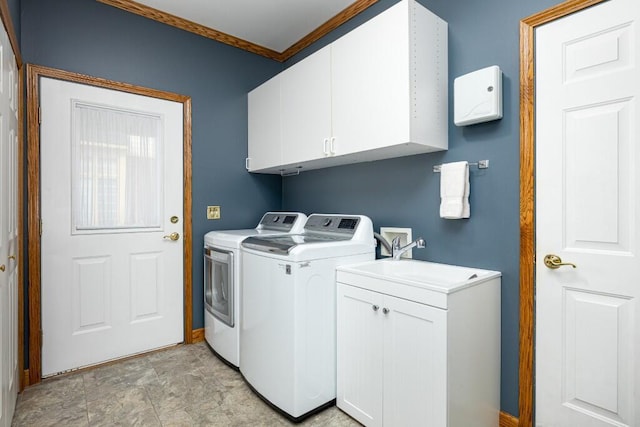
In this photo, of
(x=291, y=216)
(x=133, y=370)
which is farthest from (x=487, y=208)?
(x=133, y=370)

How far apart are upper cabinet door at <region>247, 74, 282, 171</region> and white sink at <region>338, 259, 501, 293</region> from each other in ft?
3.99

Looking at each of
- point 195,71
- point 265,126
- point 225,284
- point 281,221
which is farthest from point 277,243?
point 195,71

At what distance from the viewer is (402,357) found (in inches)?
61.9

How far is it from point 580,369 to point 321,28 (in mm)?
2884

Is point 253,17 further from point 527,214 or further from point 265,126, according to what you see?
point 527,214

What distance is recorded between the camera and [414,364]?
4.99ft

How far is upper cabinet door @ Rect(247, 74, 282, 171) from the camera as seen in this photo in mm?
2748

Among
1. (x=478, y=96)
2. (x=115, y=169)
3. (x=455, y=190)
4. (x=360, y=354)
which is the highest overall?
(x=478, y=96)

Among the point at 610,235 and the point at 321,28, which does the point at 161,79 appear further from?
the point at 610,235

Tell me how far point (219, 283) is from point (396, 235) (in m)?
1.38

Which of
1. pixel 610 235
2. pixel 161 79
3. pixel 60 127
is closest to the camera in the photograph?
pixel 610 235

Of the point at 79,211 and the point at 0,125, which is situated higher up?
the point at 0,125

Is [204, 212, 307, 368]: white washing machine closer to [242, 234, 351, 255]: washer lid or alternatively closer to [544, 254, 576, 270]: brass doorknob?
[242, 234, 351, 255]: washer lid

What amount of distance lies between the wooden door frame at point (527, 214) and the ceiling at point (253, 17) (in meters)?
1.23
